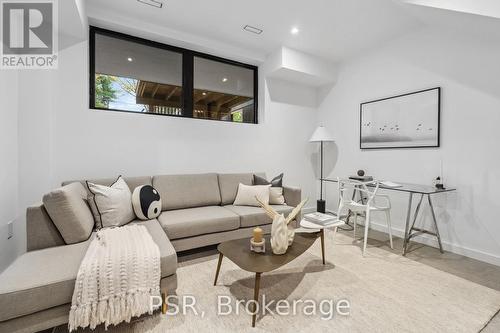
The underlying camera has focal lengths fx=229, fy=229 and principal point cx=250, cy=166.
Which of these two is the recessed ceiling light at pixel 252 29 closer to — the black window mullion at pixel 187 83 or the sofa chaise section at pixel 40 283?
the black window mullion at pixel 187 83

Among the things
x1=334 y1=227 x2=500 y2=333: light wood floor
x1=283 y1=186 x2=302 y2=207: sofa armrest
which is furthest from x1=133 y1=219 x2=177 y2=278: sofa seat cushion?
x1=334 y1=227 x2=500 y2=333: light wood floor

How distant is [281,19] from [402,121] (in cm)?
205

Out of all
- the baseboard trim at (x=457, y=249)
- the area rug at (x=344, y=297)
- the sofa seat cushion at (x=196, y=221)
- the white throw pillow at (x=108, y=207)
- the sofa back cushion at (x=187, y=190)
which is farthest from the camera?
the sofa back cushion at (x=187, y=190)

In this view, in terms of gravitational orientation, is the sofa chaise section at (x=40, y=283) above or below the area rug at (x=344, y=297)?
above

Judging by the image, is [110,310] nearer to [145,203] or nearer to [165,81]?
[145,203]

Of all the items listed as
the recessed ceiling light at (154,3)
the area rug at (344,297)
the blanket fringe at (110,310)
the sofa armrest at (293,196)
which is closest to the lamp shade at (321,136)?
the sofa armrest at (293,196)

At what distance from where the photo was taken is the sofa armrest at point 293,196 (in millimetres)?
3078

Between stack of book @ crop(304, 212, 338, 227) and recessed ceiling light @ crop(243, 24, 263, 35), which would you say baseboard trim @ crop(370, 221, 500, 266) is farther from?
recessed ceiling light @ crop(243, 24, 263, 35)

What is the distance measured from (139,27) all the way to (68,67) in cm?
93

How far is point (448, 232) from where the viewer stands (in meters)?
2.65

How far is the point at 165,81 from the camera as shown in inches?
125

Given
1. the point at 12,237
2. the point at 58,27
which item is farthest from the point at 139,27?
the point at 12,237

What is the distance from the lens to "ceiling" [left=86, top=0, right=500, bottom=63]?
2287mm

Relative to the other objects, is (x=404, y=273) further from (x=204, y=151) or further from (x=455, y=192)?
(x=204, y=151)
